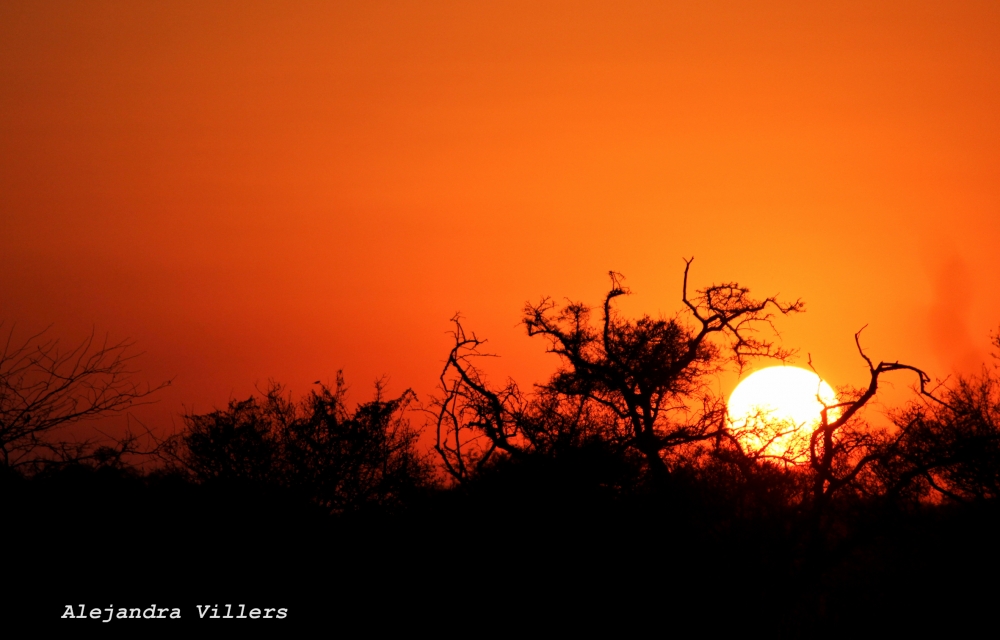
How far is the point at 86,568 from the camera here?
516 inches

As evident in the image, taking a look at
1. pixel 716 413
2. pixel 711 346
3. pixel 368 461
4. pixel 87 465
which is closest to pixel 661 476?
pixel 716 413

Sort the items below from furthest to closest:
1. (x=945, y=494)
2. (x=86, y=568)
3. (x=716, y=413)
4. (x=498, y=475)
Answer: (x=945, y=494) → (x=716, y=413) → (x=498, y=475) → (x=86, y=568)

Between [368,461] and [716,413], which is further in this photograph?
[368,461]

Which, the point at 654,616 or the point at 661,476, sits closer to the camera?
the point at 654,616

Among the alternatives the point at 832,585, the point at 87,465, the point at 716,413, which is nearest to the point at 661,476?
the point at 716,413

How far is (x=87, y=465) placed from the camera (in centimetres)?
809

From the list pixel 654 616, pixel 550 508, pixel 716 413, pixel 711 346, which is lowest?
pixel 654 616

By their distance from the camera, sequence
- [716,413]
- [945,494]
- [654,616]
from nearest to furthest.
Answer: [654,616], [716,413], [945,494]

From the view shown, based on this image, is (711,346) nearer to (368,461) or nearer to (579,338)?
(579,338)

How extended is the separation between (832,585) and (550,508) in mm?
7624

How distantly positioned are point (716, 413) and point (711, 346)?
1702 millimetres

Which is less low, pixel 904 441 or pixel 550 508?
pixel 904 441

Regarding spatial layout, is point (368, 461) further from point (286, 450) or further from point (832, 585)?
point (832, 585)

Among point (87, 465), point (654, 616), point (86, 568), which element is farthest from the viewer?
point (654, 616)
